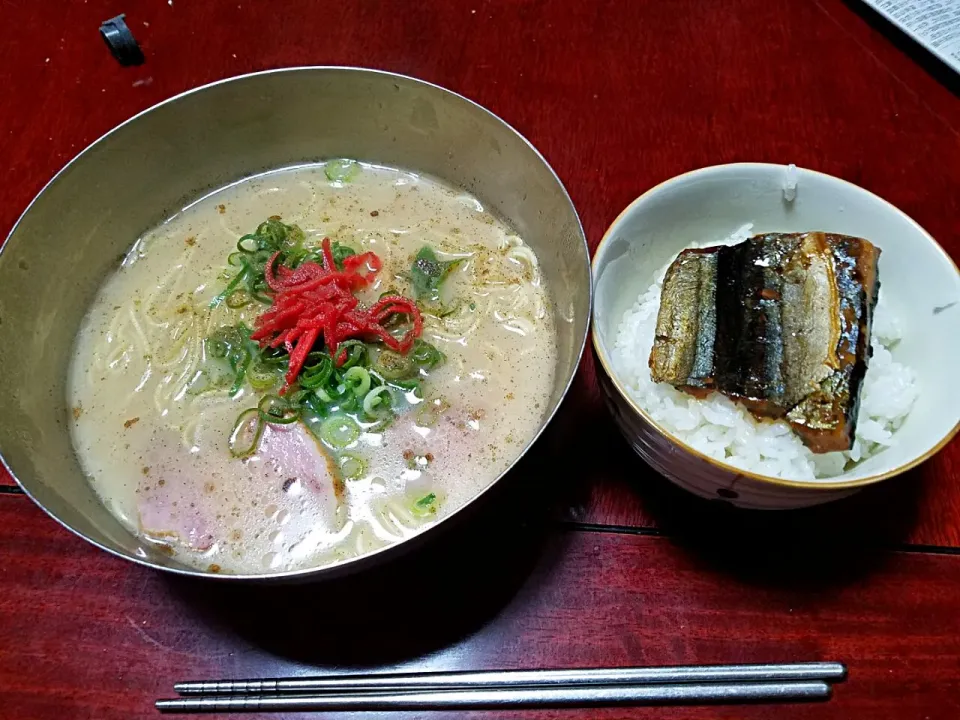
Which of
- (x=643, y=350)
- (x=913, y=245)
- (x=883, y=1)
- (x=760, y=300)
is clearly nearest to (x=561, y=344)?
(x=643, y=350)

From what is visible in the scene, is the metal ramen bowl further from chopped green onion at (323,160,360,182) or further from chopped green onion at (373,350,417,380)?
chopped green onion at (373,350,417,380)

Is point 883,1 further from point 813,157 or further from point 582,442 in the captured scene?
point 582,442

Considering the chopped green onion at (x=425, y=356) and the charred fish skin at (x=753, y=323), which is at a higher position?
the chopped green onion at (x=425, y=356)

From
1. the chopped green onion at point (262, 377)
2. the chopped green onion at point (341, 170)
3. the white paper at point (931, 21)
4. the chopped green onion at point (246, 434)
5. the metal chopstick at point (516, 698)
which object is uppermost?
the chopped green onion at point (341, 170)

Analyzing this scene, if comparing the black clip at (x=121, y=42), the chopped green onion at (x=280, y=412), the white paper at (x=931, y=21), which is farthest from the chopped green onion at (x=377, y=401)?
the white paper at (x=931, y=21)

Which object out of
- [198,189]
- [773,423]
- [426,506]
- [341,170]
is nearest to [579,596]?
[426,506]

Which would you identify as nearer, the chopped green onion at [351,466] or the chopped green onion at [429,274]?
the chopped green onion at [351,466]

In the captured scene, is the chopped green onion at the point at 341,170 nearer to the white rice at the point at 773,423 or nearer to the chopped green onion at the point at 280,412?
the chopped green onion at the point at 280,412
